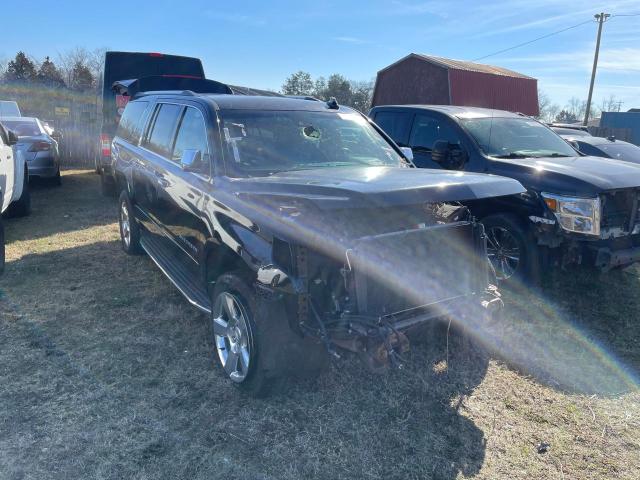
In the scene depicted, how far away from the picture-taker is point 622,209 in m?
4.84

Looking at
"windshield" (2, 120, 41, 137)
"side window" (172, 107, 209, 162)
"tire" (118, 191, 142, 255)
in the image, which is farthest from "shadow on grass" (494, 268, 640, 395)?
"windshield" (2, 120, 41, 137)

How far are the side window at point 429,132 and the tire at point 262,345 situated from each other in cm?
385

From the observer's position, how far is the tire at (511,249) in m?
5.01

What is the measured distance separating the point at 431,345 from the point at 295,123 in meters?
2.14

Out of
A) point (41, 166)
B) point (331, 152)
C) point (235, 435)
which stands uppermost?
point (331, 152)

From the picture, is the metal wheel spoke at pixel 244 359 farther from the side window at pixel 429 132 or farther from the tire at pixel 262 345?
the side window at pixel 429 132

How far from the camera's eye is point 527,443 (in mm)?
2961

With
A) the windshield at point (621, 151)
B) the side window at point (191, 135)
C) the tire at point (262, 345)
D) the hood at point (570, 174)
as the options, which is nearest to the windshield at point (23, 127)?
the side window at point (191, 135)

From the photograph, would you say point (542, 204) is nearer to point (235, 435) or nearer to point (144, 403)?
point (235, 435)

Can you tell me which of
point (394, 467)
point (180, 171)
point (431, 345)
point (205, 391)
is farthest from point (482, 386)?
point (180, 171)

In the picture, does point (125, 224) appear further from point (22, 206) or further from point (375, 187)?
point (375, 187)

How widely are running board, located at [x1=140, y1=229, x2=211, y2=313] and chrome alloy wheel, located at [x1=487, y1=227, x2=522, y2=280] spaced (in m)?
3.09

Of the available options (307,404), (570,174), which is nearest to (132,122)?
(307,404)

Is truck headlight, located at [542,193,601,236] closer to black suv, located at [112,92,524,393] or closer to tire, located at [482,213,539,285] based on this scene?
tire, located at [482,213,539,285]
